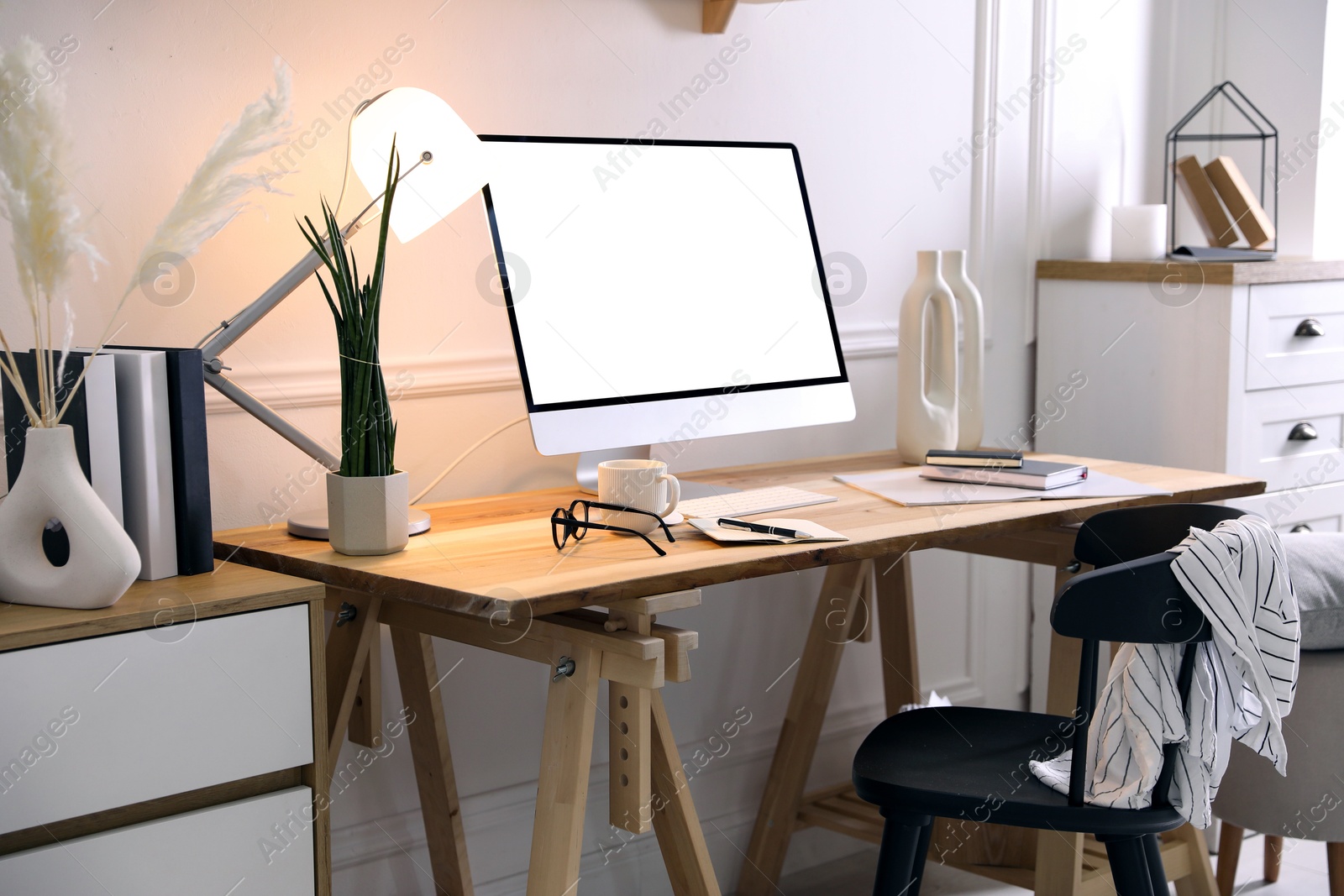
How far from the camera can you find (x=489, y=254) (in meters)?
1.98

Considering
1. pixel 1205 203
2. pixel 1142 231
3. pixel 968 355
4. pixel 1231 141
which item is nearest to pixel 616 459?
pixel 968 355

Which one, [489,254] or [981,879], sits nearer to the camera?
[489,254]

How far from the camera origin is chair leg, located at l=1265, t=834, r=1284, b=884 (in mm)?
2330

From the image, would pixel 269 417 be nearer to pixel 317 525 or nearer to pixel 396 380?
pixel 317 525

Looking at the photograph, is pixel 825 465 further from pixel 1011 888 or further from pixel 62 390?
pixel 62 390

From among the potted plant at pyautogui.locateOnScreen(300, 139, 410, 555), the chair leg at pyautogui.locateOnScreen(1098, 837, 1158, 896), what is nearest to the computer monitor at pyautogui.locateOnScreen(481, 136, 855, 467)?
the potted plant at pyautogui.locateOnScreen(300, 139, 410, 555)

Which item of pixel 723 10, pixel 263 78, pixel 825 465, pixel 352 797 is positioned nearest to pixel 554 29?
pixel 723 10

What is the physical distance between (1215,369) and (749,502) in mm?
1187

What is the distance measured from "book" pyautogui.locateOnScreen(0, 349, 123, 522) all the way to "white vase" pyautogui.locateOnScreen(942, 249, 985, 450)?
1326 mm

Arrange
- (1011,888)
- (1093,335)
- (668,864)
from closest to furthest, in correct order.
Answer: (668,864), (1011,888), (1093,335)

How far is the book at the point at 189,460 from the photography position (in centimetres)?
137

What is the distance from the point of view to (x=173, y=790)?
124 cm

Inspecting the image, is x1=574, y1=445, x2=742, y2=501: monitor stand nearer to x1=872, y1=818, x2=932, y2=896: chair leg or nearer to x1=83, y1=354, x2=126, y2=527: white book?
x1=872, y1=818, x2=932, y2=896: chair leg

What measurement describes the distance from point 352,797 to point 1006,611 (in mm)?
1517
